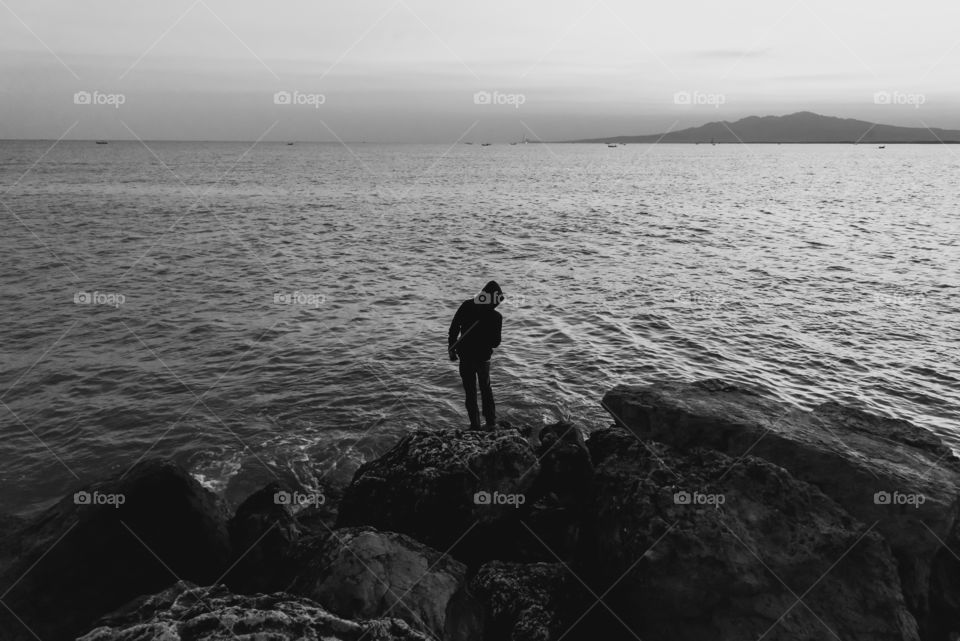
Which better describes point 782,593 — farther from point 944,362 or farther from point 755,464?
point 944,362

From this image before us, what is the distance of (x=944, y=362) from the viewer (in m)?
18.3

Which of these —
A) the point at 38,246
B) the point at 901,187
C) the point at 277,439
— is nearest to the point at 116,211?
the point at 38,246

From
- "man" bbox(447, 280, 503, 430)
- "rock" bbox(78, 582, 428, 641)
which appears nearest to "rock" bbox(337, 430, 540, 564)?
"man" bbox(447, 280, 503, 430)

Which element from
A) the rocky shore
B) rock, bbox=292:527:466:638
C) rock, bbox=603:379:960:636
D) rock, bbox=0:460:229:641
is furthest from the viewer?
rock, bbox=603:379:960:636

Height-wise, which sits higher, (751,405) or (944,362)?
(751,405)

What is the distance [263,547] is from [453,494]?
2856 millimetres

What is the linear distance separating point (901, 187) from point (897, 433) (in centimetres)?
10563

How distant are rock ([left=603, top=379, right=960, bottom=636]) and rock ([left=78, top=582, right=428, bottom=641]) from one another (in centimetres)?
620

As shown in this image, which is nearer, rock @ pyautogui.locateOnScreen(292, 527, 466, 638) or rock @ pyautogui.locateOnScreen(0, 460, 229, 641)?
rock @ pyautogui.locateOnScreen(292, 527, 466, 638)

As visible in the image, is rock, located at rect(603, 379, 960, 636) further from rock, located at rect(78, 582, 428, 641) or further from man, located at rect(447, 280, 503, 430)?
rock, located at rect(78, 582, 428, 641)

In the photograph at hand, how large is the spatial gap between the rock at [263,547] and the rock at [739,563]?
415 centimetres

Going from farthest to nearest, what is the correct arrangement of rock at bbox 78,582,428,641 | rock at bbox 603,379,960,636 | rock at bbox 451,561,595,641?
rock at bbox 603,379,960,636 < rock at bbox 451,561,595,641 < rock at bbox 78,582,428,641

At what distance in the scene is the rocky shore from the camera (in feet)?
22.0

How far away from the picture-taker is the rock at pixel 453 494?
848cm
